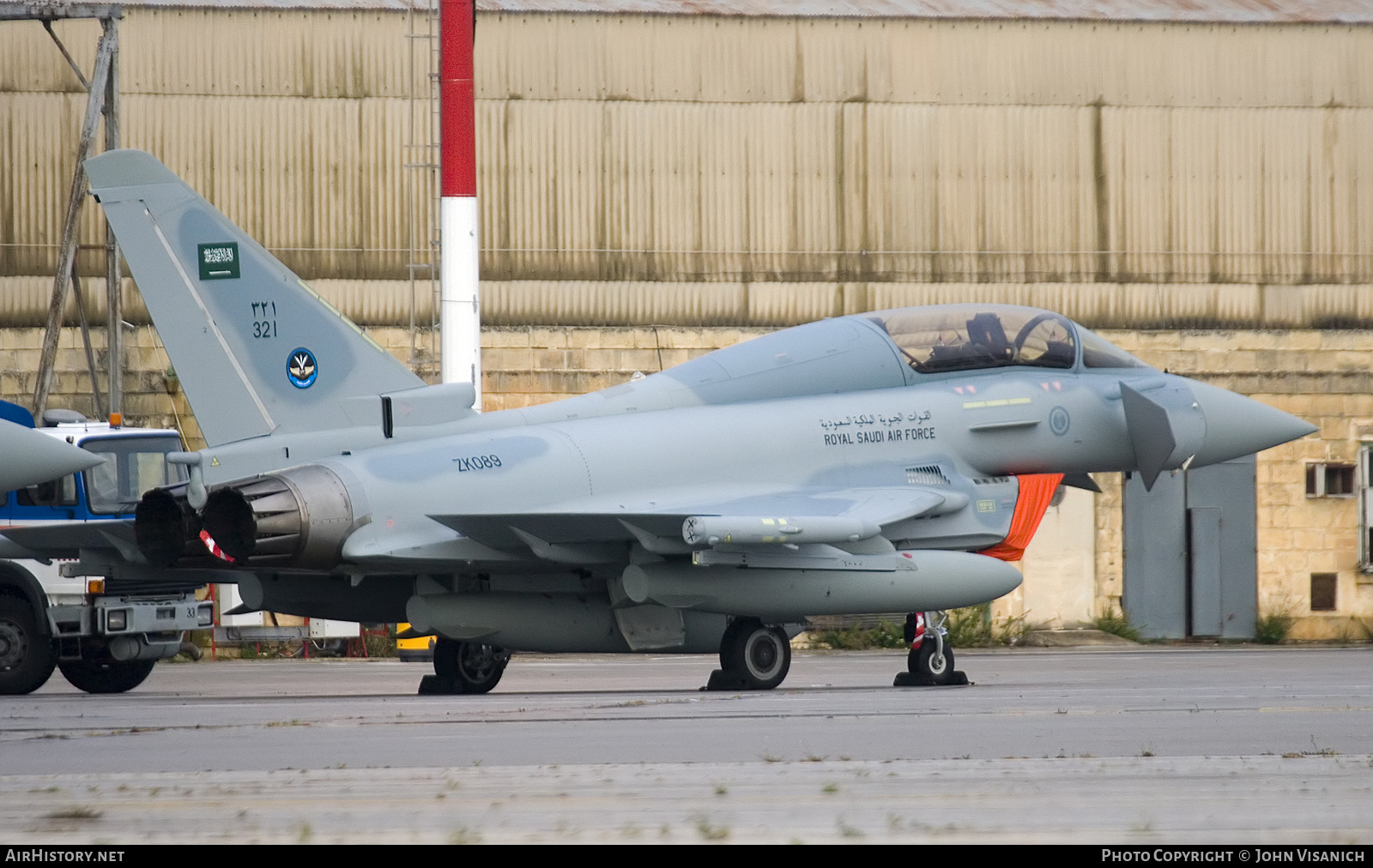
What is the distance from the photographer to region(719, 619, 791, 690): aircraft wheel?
→ 14.3 meters

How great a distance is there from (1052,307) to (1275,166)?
449 cm

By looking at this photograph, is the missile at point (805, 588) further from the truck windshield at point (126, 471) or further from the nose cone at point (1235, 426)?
the truck windshield at point (126, 471)

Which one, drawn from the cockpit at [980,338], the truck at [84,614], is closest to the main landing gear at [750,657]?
the cockpit at [980,338]

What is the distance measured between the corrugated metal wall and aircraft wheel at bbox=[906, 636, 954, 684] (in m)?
13.4

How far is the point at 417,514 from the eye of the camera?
1334 centimetres

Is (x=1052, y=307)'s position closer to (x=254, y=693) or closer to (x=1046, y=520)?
(x=1046, y=520)

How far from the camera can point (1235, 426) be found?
55.0ft

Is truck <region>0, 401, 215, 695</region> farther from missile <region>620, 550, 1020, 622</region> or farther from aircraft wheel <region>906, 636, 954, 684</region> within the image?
aircraft wheel <region>906, 636, 954, 684</region>

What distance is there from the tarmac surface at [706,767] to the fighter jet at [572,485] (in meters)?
0.82

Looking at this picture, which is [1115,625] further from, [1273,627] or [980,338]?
[980,338]

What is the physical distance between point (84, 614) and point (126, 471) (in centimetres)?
251

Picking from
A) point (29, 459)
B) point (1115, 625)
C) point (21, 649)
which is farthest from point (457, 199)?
point (29, 459)

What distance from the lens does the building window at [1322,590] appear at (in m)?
28.0
